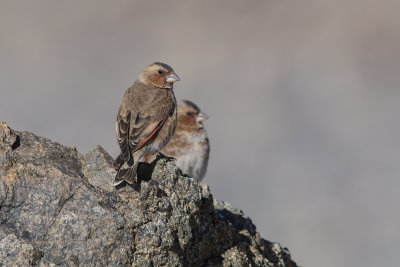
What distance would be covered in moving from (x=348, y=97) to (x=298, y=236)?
551cm

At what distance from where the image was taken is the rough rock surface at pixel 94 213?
14.7ft

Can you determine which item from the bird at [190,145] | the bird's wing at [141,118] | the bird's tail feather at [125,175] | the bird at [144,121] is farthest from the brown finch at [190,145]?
the bird's tail feather at [125,175]

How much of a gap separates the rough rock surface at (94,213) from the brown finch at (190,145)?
142 inches

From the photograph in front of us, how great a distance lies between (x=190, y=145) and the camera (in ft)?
30.2

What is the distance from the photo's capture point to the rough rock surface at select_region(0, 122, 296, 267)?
4.48 meters

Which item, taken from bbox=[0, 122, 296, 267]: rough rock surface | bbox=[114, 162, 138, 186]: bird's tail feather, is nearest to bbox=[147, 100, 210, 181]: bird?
bbox=[0, 122, 296, 267]: rough rock surface

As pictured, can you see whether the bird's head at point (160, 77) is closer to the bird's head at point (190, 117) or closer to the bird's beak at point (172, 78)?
the bird's beak at point (172, 78)

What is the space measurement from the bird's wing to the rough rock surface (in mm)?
438

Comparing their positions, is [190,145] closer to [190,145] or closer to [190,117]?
[190,145]

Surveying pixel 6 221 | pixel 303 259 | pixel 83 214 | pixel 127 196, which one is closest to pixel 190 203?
pixel 127 196

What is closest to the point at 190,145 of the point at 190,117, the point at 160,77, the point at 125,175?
the point at 190,117

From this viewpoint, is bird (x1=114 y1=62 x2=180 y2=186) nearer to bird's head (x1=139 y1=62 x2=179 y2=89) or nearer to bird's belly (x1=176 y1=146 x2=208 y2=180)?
bird's head (x1=139 y1=62 x2=179 y2=89)

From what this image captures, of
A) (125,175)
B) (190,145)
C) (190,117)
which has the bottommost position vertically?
(125,175)

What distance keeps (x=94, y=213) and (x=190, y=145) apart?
15.1ft
